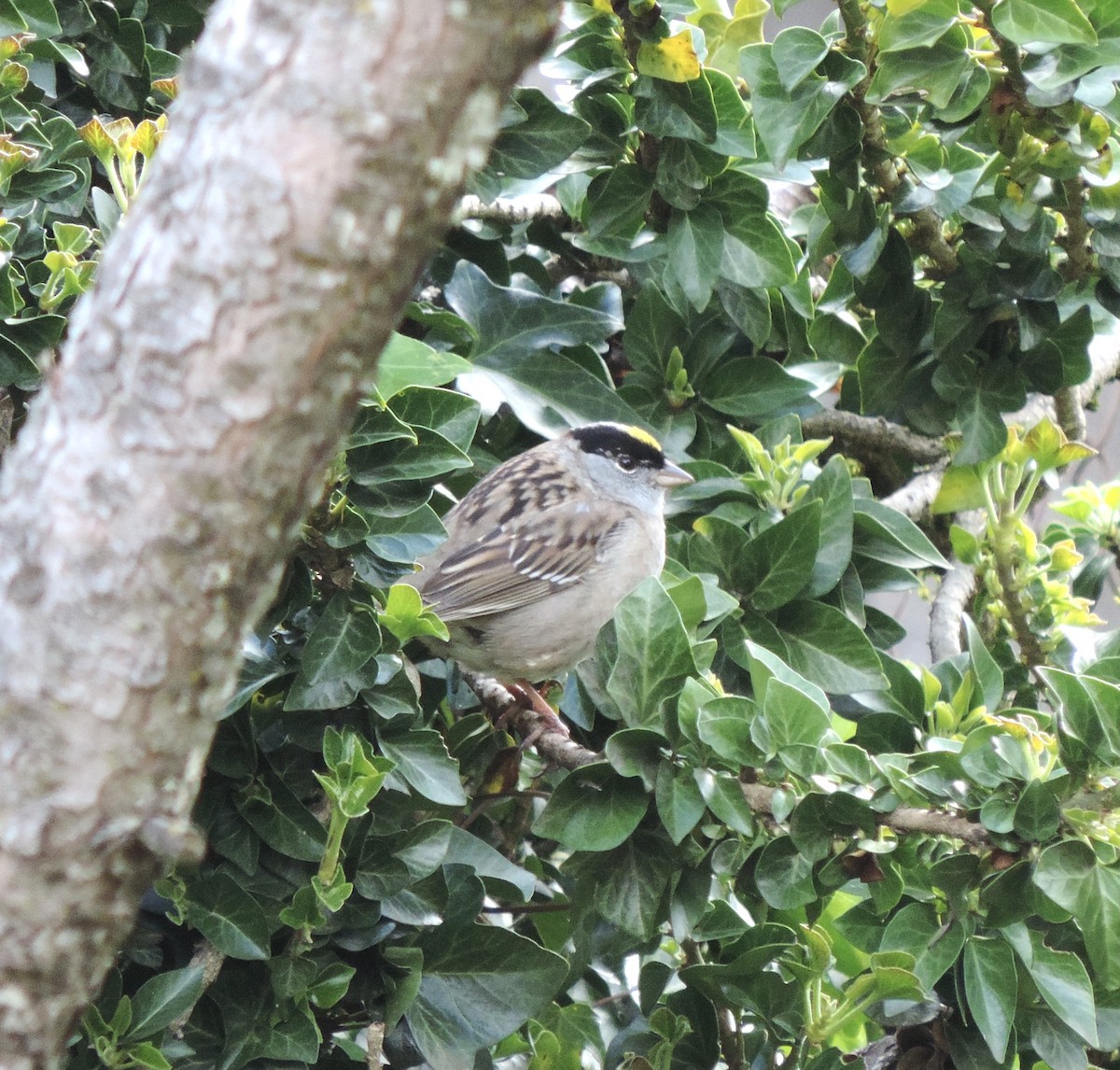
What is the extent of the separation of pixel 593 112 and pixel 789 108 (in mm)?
425

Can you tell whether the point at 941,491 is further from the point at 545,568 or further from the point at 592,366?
the point at 545,568

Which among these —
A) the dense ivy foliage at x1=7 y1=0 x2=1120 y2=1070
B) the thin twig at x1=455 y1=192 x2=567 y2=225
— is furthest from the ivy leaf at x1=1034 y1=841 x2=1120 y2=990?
the thin twig at x1=455 y1=192 x2=567 y2=225

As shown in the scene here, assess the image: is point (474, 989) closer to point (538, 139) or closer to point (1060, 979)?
point (1060, 979)

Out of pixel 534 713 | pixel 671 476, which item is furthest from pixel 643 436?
pixel 534 713

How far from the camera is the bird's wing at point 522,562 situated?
2713 millimetres

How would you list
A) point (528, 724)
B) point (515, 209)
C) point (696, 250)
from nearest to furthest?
point (696, 250), point (528, 724), point (515, 209)

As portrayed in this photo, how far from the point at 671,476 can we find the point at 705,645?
0.95 m

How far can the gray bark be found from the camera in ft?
2.46

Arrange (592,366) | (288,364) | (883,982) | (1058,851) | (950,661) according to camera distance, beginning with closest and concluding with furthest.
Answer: (288,364) < (1058,851) < (883,982) < (950,661) < (592,366)

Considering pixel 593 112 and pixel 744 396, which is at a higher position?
pixel 593 112

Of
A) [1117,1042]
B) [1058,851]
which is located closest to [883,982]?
[1058,851]

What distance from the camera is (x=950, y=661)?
198 cm

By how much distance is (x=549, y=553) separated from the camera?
2.90 meters

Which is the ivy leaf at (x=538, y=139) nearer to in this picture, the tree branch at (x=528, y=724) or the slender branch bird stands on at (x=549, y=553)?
the slender branch bird stands on at (x=549, y=553)
